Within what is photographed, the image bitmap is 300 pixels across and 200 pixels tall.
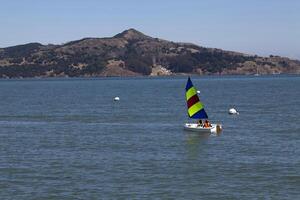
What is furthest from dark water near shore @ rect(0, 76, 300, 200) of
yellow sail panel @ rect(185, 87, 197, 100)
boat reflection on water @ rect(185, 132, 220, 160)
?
yellow sail panel @ rect(185, 87, 197, 100)

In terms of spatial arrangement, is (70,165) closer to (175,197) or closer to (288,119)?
(175,197)

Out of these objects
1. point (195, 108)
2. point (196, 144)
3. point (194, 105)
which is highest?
point (194, 105)

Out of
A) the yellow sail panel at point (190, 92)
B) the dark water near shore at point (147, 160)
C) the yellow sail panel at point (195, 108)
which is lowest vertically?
the dark water near shore at point (147, 160)

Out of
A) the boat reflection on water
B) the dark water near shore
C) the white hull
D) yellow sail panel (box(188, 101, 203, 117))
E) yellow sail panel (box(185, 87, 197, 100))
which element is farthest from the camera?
yellow sail panel (box(185, 87, 197, 100))

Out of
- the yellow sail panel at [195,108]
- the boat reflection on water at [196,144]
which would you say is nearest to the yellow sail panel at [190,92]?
the yellow sail panel at [195,108]

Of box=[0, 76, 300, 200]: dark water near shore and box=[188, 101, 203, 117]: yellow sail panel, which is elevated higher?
box=[188, 101, 203, 117]: yellow sail panel

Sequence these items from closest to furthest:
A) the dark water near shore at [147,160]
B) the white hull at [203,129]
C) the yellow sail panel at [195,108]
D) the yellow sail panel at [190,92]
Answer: the dark water near shore at [147,160]
the white hull at [203,129]
the yellow sail panel at [195,108]
the yellow sail panel at [190,92]

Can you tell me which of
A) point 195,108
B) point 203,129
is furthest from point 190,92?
point 203,129

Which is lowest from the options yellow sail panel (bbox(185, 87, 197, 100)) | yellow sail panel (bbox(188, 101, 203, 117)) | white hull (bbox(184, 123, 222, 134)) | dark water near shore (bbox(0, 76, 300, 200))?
dark water near shore (bbox(0, 76, 300, 200))

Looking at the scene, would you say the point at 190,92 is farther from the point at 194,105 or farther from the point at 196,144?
the point at 196,144

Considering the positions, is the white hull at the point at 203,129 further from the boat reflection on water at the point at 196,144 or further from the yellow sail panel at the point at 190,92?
the yellow sail panel at the point at 190,92

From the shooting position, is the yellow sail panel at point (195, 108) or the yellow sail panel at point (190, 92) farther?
the yellow sail panel at point (190, 92)

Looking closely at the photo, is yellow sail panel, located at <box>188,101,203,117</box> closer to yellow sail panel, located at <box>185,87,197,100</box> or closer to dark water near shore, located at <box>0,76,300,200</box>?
yellow sail panel, located at <box>185,87,197,100</box>

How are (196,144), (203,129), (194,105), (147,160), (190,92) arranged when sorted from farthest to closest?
1. (190,92)
2. (194,105)
3. (203,129)
4. (196,144)
5. (147,160)
